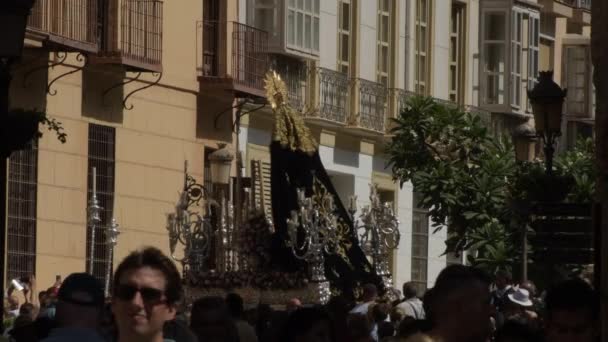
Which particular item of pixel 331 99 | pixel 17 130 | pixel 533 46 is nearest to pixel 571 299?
pixel 17 130

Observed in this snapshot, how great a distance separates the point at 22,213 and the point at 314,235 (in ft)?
24.3

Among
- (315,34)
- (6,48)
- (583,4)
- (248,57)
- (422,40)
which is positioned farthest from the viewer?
(583,4)

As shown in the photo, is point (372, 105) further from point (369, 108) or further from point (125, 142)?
point (125, 142)

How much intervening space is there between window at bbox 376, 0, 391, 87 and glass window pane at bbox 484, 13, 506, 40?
4059mm

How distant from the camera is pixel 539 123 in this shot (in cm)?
2245

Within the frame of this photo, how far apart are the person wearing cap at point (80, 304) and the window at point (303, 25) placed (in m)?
25.6

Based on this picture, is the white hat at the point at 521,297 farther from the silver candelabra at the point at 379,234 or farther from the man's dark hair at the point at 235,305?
the man's dark hair at the point at 235,305

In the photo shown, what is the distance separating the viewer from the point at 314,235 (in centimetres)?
2339

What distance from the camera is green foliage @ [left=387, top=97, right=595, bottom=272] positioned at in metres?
29.7

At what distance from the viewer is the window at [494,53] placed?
45.0m

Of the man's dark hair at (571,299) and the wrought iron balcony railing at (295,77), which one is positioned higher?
the wrought iron balcony railing at (295,77)

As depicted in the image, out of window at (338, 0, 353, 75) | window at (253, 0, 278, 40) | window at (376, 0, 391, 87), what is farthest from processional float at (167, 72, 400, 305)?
window at (376, 0, 391, 87)

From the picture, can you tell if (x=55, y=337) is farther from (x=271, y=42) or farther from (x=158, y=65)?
(x=271, y=42)

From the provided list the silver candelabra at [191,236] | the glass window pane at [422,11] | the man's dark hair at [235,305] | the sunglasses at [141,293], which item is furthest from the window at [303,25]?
the sunglasses at [141,293]
